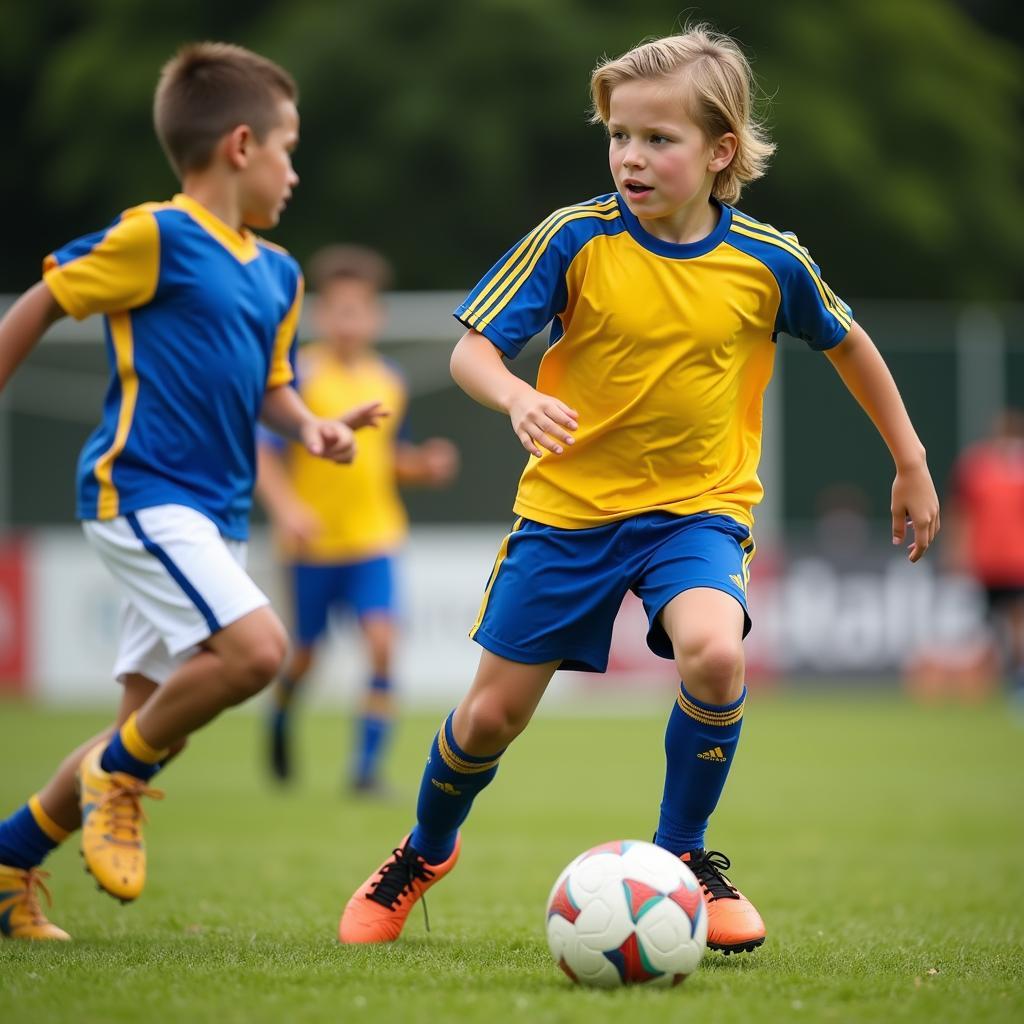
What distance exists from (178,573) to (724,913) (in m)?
1.60

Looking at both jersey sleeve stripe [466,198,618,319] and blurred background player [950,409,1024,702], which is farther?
blurred background player [950,409,1024,702]

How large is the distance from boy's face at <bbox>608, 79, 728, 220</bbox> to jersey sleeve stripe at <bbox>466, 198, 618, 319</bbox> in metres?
0.17

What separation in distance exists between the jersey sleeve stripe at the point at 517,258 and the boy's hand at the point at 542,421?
1.24 ft

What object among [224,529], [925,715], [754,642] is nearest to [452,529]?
[754,642]

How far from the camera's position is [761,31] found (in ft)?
70.2

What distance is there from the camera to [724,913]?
404 cm

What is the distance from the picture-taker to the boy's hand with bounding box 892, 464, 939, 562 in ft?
14.2

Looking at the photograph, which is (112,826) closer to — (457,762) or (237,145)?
(457,762)

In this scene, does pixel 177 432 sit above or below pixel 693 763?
above

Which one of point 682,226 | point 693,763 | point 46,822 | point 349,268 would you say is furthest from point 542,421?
point 349,268

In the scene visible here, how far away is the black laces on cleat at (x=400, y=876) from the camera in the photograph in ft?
14.7

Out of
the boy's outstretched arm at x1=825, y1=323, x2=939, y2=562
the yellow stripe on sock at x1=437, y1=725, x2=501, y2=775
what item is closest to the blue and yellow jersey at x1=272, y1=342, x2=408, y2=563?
the yellow stripe on sock at x1=437, y1=725, x2=501, y2=775

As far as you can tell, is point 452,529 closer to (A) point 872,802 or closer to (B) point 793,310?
(A) point 872,802

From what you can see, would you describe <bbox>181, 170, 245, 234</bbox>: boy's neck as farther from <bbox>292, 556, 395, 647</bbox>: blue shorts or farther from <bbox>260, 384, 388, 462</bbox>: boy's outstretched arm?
<bbox>292, 556, 395, 647</bbox>: blue shorts
